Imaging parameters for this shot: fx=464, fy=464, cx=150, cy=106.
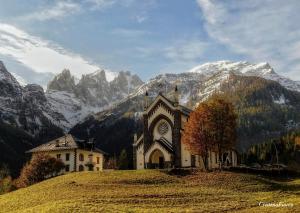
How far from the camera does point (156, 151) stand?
92938 millimetres

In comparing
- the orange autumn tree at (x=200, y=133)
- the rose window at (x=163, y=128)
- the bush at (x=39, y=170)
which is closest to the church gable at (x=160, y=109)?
the rose window at (x=163, y=128)

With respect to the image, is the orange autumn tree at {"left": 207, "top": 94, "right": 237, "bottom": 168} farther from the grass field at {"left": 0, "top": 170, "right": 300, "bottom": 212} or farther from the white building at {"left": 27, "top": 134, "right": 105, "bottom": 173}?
the white building at {"left": 27, "top": 134, "right": 105, "bottom": 173}

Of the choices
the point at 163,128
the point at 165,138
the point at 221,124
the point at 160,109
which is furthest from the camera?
the point at 160,109

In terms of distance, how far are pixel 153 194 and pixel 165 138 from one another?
40.2 m

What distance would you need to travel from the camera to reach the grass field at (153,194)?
154ft

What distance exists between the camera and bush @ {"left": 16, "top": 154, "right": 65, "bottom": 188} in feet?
289

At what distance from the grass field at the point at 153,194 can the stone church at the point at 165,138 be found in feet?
66.5

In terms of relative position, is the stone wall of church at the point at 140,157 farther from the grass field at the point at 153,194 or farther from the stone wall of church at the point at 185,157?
the grass field at the point at 153,194

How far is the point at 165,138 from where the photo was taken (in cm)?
9444

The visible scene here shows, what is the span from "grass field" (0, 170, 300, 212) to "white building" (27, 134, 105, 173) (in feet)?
104

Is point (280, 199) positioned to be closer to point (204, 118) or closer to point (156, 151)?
point (204, 118)

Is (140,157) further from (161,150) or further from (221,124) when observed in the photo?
(221,124)

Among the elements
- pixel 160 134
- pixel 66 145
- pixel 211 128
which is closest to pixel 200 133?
pixel 211 128

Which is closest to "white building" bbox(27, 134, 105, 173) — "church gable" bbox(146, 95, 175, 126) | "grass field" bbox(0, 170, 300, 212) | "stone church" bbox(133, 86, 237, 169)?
"stone church" bbox(133, 86, 237, 169)
